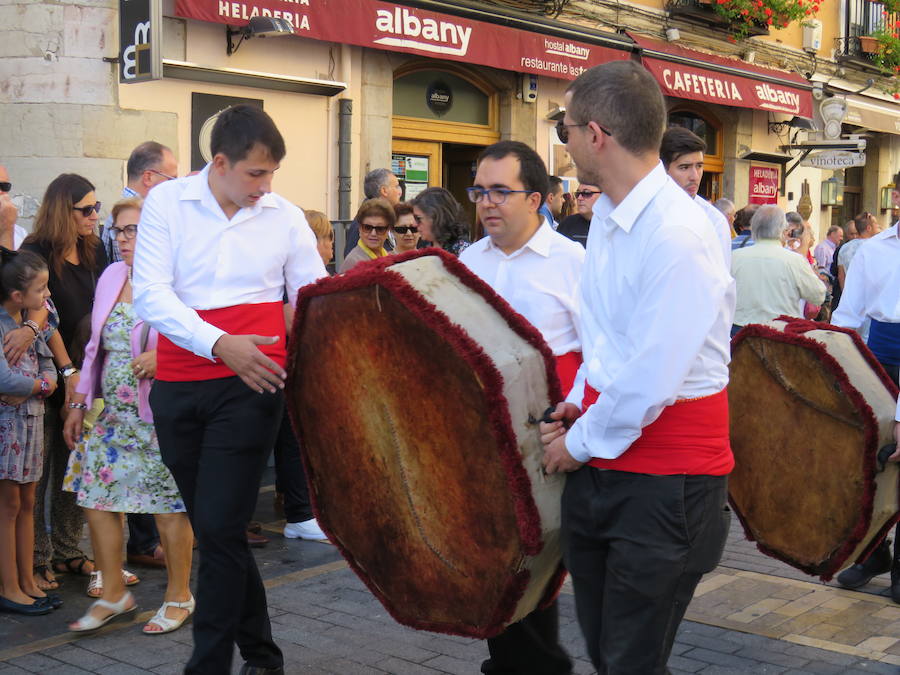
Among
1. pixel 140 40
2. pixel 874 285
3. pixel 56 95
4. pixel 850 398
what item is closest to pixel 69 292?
pixel 850 398

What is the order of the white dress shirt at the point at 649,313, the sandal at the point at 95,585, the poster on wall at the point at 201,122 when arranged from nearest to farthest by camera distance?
1. the white dress shirt at the point at 649,313
2. the sandal at the point at 95,585
3. the poster on wall at the point at 201,122

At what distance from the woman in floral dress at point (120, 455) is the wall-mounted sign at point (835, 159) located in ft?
48.6

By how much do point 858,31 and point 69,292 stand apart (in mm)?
19627

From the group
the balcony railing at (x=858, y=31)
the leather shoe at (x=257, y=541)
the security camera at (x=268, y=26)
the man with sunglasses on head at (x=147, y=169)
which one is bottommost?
the leather shoe at (x=257, y=541)

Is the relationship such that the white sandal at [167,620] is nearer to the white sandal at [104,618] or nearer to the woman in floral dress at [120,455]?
the woman in floral dress at [120,455]

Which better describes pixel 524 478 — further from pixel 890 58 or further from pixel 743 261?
pixel 890 58

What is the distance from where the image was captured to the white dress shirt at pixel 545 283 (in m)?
3.62

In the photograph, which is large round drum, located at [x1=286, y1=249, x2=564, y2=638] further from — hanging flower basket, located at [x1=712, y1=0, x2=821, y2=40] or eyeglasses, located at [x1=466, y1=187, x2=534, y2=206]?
hanging flower basket, located at [x1=712, y1=0, x2=821, y2=40]

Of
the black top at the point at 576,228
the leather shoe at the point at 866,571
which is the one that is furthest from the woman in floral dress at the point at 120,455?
the black top at the point at 576,228

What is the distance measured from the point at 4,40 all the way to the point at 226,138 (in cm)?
709

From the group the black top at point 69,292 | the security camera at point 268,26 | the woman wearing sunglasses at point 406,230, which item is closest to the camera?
the black top at point 69,292

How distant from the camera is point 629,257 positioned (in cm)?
267

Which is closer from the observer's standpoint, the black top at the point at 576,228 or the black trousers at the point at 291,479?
the black trousers at the point at 291,479

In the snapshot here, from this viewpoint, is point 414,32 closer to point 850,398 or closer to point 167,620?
point 167,620
